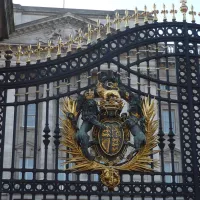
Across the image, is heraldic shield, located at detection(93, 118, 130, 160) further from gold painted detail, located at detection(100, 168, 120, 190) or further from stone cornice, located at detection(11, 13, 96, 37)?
stone cornice, located at detection(11, 13, 96, 37)

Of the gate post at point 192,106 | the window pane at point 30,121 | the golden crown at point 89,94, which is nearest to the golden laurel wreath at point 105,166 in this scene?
the golden crown at point 89,94

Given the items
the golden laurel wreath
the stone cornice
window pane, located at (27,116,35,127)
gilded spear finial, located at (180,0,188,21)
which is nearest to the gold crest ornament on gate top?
the golden laurel wreath

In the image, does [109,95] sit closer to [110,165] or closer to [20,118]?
[110,165]

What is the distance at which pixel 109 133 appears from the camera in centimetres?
862

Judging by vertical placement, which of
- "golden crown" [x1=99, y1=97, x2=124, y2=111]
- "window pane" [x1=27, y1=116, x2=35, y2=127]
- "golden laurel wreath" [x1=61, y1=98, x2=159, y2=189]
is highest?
"window pane" [x1=27, y1=116, x2=35, y2=127]

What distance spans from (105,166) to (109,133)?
55 centimetres

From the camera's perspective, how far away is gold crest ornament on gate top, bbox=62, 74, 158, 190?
8.54m

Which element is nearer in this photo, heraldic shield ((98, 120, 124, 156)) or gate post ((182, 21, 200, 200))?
heraldic shield ((98, 120, 124, 156))

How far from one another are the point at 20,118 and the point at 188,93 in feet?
29.2

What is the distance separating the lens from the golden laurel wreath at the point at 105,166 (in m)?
8.49

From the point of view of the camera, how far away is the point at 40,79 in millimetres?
9023

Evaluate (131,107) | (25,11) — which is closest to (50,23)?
(25,11)

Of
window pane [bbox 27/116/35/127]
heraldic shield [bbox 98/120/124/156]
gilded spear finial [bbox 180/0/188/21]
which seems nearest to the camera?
heraldic shield [bbox 98/120/124/156]

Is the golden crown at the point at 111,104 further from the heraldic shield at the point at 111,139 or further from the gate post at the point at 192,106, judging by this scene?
the gate post at the point at 192,106
